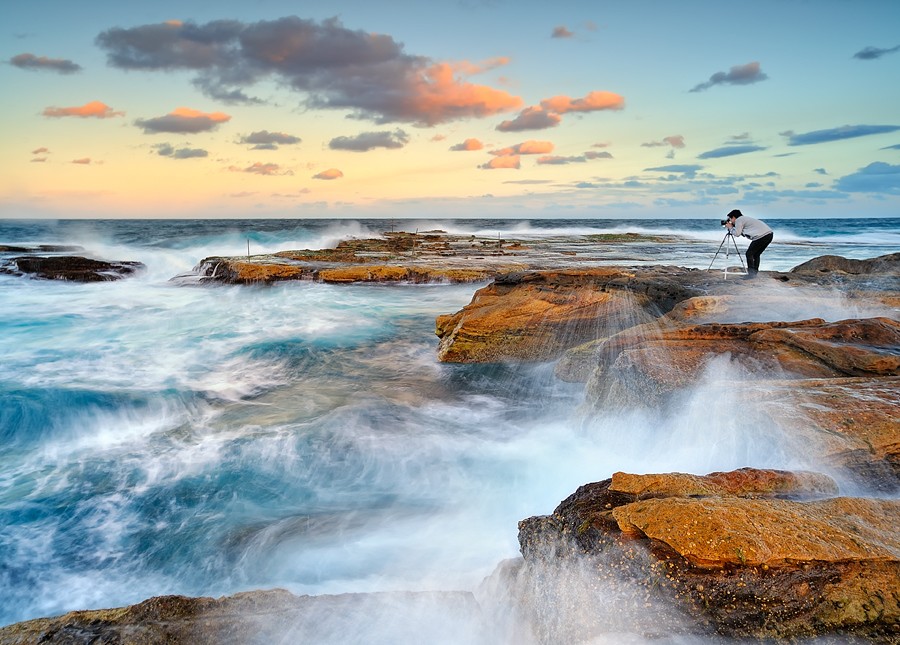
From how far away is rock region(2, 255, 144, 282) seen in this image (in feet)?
71.0

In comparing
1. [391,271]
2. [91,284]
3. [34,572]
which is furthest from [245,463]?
[91,284]

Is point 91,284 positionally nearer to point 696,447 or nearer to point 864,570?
point 696,447

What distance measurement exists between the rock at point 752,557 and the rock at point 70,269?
79.4 feet

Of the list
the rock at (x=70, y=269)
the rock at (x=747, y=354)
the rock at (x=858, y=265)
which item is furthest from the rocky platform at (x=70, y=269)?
the rock at (x=858, y=265)

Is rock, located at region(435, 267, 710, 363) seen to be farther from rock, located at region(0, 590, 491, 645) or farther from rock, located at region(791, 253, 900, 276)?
rock, located at region(0, 590, 491, 645)

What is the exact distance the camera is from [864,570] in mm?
2541

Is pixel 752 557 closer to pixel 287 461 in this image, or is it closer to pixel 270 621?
pixel 270 621

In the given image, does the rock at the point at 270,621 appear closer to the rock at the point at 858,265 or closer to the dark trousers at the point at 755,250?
the dark trousers at the point at 755,250

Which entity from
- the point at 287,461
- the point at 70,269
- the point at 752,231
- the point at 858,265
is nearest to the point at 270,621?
the point at 287,461

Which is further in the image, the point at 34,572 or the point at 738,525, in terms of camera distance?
the point at 34,572

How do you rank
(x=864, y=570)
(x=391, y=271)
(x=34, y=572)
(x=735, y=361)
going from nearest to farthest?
(x=864, y=570), (x=34, y=572), (x=735, y=361), (x=391, y=271)

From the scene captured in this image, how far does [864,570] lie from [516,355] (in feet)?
24.1

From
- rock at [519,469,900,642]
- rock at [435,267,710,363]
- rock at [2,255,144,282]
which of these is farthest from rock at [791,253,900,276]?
rock at [2,255,144,282]

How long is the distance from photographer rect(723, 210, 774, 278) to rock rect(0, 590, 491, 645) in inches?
415
